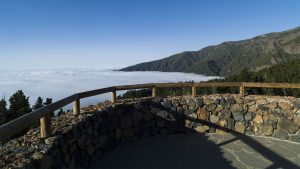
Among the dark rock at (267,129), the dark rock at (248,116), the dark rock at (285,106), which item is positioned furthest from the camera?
the dark rock at (248,116)

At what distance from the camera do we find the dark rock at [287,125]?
10.9 meters

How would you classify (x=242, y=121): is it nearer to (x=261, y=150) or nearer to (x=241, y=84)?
(x=241, y=84)

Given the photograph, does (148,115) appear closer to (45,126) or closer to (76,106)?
(76,106)

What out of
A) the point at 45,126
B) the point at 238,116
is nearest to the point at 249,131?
the point at 238,116

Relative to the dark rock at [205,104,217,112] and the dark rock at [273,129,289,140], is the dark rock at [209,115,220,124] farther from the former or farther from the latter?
the dark rock at [273,129,289,140]

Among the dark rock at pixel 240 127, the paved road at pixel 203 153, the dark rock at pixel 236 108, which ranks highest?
the dark rock at pixel 236 108

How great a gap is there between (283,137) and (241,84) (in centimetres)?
235

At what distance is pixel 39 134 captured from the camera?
6.43m

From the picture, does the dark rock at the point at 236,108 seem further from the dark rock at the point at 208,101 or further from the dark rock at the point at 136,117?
the dark rock at the point at 136,117

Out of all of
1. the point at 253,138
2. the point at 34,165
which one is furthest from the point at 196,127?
the point at 34,165

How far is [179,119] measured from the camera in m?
11.9

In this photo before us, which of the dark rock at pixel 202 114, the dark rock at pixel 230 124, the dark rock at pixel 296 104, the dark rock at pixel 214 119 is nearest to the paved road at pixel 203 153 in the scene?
the dark rock at pixel 230 124

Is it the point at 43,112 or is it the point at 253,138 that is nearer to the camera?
the point at 43,112

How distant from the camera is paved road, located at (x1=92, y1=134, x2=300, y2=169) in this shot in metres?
8.22
